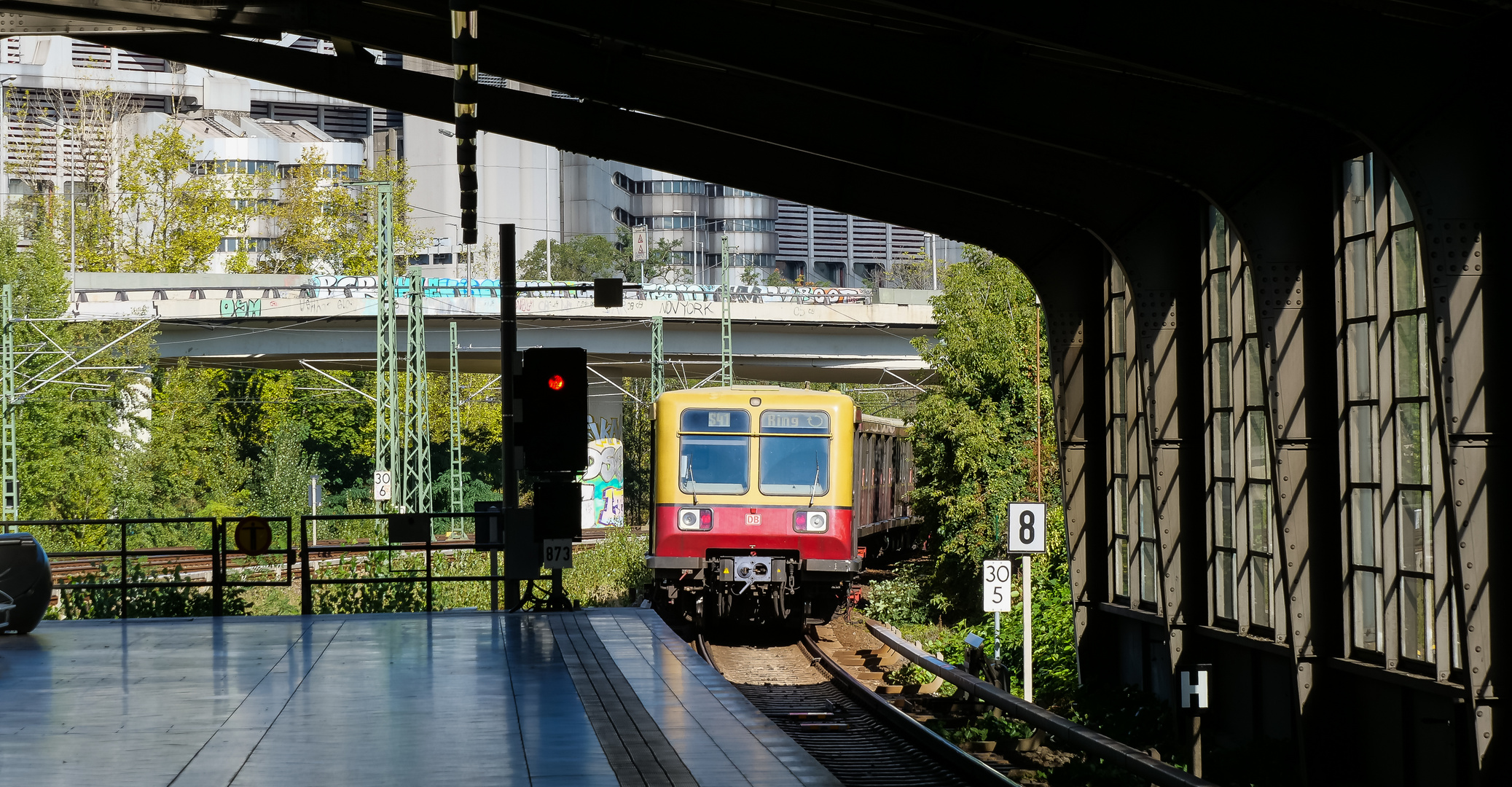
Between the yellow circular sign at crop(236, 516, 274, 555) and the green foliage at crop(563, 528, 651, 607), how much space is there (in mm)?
9268

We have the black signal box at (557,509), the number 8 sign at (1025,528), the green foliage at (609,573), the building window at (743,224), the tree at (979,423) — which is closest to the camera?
the black signal box at (557,509)

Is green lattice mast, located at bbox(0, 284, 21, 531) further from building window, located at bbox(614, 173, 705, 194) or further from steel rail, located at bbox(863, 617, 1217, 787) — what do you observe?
building window, located at bbox(614, 173, 705, 194)

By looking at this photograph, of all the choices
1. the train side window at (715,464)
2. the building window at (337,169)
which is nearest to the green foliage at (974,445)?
the train side window at (715,464)

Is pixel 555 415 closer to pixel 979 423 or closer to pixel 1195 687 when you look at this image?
pixel 1195 687

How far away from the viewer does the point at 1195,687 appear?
12297 mm

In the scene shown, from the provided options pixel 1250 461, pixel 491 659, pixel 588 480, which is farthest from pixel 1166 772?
pixel 588 480

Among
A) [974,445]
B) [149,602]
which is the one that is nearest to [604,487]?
[974,445]

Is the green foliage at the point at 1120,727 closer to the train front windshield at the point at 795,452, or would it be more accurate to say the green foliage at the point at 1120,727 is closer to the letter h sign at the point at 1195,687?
the letter h sign at the point at 1195,687

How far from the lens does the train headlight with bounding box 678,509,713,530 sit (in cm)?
2047

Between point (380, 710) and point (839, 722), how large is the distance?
5.61m

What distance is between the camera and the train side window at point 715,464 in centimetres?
2059

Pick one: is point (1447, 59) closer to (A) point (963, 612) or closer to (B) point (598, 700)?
(B) point (598, 700)

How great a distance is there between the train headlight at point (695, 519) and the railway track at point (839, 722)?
4.77ft

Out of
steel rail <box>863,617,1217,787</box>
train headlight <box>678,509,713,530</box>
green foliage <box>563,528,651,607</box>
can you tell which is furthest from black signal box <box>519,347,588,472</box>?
green foliage <box>563,528,651,607</box>
